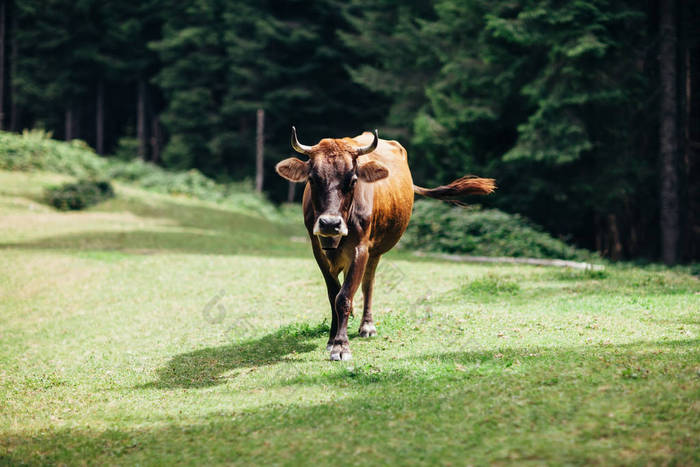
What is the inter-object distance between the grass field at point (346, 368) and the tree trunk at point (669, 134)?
6434 millimetres

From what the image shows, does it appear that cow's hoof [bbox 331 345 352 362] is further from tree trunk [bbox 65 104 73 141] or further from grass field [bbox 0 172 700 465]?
tree trunk [bbox 65 104 73 141]

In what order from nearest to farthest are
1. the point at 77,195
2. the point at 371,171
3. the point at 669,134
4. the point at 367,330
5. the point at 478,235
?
1. the point at 371,171
2. the point at 367,330
3. the point at 669,134
4. the point at 478,235
5. the point at 77,195

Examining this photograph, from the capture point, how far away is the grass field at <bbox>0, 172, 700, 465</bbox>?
4.66 m

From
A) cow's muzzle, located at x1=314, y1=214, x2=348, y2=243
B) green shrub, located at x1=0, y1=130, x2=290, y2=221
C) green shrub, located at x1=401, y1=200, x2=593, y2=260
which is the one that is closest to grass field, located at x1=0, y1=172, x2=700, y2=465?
cow's muzzle, located at x1=314, y1=214, x2=348, y2=243

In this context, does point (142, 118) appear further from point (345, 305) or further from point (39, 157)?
point (345, 305)

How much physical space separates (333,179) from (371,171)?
0.64 meters

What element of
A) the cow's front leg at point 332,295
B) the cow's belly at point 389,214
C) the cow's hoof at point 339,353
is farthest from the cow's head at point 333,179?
the cow's hoof at point 339,353

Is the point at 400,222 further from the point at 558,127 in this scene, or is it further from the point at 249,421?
the point at 558,127

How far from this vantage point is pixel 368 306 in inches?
324

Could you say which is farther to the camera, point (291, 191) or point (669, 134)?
point (291, 191)

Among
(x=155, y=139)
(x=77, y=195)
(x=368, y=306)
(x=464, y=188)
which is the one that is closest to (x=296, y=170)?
(x=368, y=306)

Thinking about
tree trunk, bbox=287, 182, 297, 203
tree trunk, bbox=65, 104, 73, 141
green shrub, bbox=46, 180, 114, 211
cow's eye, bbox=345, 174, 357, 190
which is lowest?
tree trunk, bbox=287, 182, 297, 203

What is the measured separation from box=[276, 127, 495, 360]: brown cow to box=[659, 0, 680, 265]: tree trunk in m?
12.0

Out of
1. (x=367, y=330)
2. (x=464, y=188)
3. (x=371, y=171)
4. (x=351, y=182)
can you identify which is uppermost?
(x=371, y=171)
